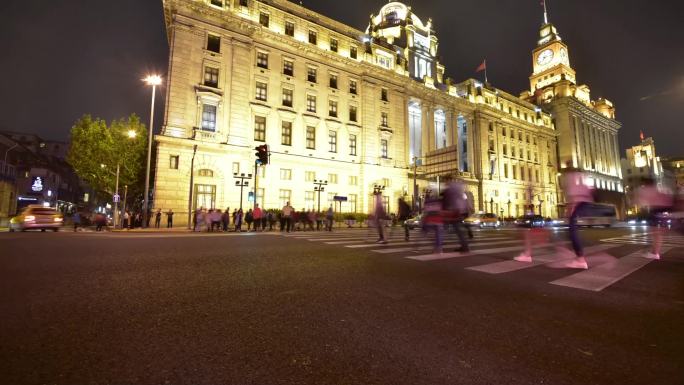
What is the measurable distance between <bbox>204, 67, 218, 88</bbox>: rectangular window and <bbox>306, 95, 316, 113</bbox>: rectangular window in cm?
871

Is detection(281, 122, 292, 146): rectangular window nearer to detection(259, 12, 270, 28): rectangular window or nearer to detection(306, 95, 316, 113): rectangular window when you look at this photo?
detection(306, 95, 316, 113): rectangular window

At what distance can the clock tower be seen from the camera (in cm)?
7300

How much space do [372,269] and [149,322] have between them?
3.33 m

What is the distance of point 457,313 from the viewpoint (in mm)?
2945

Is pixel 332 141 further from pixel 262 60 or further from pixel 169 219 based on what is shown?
pixel 169 219

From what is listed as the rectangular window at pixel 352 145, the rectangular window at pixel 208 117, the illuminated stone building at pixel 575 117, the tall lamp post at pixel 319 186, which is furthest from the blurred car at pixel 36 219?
the illuminated stone building at pixel 575 117

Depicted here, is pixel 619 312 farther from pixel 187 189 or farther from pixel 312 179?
pixel 312 179

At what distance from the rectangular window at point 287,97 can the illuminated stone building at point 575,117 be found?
161 feet

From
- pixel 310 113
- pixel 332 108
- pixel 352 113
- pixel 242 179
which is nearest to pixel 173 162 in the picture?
pixel 242 179

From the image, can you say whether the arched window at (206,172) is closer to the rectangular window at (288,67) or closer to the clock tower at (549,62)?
the rectangular window at (288,67)

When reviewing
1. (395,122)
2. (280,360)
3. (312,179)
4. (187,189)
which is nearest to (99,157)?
(187,189)

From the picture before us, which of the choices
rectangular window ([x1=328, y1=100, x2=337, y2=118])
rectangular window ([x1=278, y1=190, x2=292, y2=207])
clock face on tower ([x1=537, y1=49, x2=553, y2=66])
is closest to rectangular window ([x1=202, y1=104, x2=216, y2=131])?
rectangular window ([x1=278, y1=190, x2=292, y2=207])

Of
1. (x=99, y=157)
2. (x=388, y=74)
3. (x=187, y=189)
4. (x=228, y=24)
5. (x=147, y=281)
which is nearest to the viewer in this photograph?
(x=147, y=281)

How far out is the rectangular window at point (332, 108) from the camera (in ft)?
106
